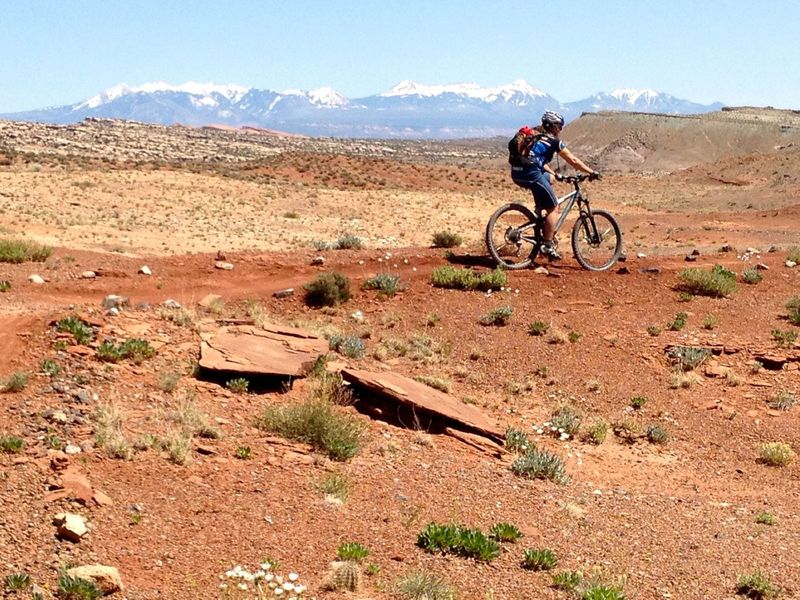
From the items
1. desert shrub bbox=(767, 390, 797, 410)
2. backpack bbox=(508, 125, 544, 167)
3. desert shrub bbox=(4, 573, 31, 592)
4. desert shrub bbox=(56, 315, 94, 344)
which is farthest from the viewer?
backpack bbox=(508, 125, 544, 167)

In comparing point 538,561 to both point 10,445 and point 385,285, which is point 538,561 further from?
point 385,285

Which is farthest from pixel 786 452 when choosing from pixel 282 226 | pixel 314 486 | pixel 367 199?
pixel 367 199

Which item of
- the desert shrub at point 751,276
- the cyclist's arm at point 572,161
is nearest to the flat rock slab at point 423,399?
the cyclist's arm at point 572,161

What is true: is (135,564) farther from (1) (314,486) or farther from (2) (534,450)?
(2) (534,450)

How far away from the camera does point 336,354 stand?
350 inches

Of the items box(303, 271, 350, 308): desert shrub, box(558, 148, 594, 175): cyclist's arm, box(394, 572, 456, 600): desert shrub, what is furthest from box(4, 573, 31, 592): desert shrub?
box(558, 148, 594, 175): cyclist's arm

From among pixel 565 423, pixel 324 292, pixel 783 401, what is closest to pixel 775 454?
pixel 783 401

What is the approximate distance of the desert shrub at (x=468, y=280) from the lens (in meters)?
11.5

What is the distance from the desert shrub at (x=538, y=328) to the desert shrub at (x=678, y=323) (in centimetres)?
182

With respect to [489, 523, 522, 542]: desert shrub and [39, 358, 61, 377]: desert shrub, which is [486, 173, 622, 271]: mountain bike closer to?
[489, 523, 522, 542]: desert shrub

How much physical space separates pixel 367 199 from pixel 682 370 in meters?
30.8

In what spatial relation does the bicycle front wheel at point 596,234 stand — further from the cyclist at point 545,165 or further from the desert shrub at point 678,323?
the desert shrub at point 678,323

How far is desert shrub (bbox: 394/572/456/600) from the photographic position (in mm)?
4652

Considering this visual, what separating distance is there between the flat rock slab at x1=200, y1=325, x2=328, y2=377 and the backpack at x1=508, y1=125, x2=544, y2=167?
14.9 feet
